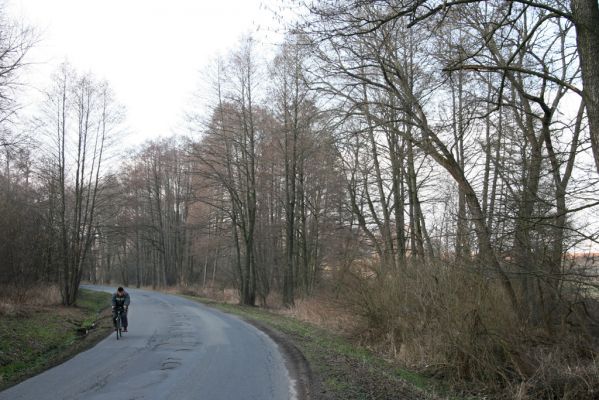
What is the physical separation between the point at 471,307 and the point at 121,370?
7.60 m

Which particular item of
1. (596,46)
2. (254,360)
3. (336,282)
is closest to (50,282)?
(336,282)

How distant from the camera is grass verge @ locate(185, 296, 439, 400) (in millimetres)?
7828

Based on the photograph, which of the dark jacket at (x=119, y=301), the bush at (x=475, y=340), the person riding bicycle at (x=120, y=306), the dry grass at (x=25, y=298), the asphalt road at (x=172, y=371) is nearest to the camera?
the asphalt road at (x=172, y=371)

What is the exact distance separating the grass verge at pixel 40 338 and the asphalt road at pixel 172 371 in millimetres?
507

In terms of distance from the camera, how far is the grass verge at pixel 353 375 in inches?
308

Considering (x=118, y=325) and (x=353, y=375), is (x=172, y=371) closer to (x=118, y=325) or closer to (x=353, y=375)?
(x=353, y=375)

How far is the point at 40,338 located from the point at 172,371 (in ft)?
22.7

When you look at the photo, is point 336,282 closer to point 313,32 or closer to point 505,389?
point 505,389

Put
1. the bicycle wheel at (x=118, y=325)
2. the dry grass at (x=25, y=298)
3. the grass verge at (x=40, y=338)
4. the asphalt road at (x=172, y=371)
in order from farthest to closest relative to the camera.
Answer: the dry grass at (x=25, y=298)
the bicycle wheel at (x=118, y=325)
the grass verge at (x=40, y=338)
the asphalt road at (x=172, y=371)

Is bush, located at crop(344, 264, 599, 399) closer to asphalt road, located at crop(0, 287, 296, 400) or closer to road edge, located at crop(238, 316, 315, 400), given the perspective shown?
road edge, located at crop(238, 316, 315, 400)

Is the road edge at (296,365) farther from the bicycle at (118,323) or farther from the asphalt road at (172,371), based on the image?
the bicycle at (118,323)

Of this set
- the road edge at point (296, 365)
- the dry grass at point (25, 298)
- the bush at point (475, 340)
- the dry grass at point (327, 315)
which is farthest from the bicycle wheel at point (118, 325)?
the bush at point (475, 340)

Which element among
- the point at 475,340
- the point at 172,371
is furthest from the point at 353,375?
the point at 172,371

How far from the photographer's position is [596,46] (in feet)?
22.3
